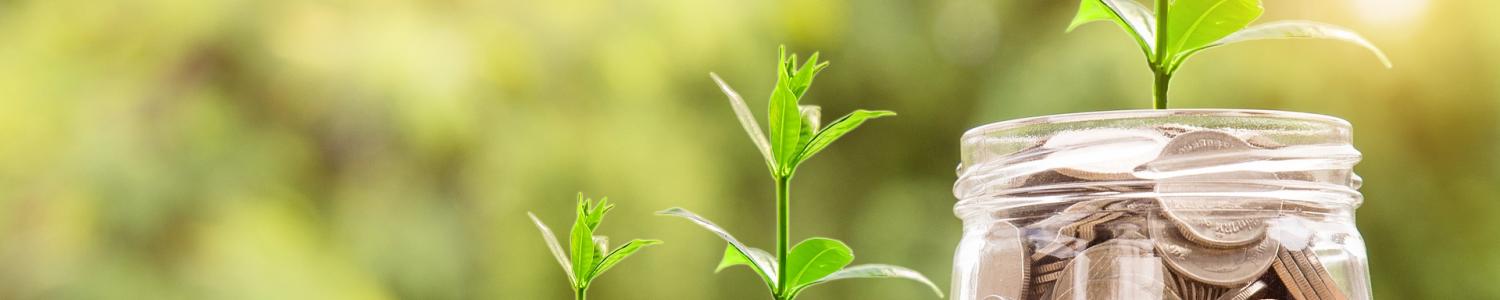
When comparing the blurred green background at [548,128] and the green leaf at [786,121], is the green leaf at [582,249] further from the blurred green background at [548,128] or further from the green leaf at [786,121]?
the blurred green background at [548,128]

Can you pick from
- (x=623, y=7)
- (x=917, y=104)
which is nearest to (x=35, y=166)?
(x=623, y=7)

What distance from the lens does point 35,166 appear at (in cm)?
108

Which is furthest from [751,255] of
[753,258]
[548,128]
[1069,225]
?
[548,128]

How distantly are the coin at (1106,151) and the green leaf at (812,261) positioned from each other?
0.08 m

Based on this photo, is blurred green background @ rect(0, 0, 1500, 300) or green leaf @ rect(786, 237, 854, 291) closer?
green leaf @ rect(786, 237, 854, 291)

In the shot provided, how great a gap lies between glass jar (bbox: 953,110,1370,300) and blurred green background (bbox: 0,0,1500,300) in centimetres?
78

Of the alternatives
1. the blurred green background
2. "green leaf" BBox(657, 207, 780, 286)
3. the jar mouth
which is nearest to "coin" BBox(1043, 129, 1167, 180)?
the jar mouth

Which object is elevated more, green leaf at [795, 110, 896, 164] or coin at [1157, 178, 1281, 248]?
green leaf at [795, 110, 896, 164]

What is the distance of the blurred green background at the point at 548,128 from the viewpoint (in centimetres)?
106

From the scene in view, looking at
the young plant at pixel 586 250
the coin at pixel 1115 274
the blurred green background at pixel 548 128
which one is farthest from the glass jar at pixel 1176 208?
the blurred green background at pixel 548 128

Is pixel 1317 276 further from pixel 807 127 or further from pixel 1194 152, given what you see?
pixel 807 127

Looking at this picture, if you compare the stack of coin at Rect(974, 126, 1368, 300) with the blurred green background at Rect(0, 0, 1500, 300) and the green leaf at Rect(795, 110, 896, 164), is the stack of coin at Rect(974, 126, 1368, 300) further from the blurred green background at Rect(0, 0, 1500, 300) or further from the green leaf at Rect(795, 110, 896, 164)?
the blurred green background at Rect(0, 0, 1500, 300)

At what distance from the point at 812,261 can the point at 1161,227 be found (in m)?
0.12

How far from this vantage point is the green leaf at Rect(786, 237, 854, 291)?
382 mm
